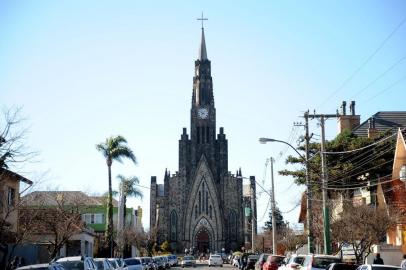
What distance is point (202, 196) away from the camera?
106188 millimetres

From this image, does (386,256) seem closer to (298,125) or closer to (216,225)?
(298,125)

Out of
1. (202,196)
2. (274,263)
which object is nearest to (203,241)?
(202,196)

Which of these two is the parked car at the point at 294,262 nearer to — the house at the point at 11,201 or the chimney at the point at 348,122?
the house at the point at 11,201

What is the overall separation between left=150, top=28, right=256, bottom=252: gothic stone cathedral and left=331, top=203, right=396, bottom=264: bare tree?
7066 centimetres

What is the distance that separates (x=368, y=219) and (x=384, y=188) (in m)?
9.83

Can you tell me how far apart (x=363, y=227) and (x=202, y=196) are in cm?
7403

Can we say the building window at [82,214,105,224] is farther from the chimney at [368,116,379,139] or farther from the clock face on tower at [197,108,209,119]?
the clock face on tower at [197,108,209,119]

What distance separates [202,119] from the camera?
10944cm

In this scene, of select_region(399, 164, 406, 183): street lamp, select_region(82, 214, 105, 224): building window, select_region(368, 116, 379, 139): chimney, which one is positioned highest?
select_region(368, 116, 379, 139): chimney

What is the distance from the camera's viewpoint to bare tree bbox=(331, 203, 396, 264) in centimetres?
3269

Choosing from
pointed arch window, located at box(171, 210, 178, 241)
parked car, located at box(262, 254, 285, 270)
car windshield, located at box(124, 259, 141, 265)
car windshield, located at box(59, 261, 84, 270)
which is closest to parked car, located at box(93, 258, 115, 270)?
car windshield, located at box(59, 261, 84, 270)

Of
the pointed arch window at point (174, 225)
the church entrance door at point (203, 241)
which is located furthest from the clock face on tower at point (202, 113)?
the church entrance door at point (203, 241)

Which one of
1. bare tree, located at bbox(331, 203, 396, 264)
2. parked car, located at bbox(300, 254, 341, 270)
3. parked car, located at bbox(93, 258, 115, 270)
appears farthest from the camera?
bare tree, located at bbox(331, 203, 396, 264)

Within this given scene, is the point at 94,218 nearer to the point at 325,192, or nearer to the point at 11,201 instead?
the point at 11,201
